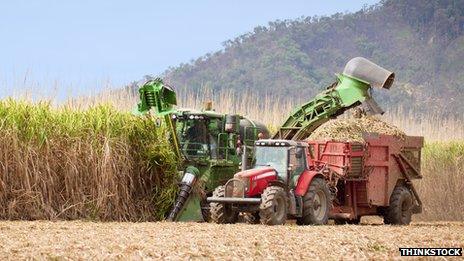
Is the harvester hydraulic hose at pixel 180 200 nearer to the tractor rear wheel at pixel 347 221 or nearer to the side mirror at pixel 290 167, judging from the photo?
the side mirror at pixel 290 167

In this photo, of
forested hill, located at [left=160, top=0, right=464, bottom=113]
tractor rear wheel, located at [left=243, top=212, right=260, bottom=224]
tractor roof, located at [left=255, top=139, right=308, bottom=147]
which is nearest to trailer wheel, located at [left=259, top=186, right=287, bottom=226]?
tractor rear wheel, located at [left=243, top=212, right=260, bottom=224]

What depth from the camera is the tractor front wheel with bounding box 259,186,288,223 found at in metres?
16.8

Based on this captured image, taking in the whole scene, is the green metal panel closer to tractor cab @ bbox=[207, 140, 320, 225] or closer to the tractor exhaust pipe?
Answer: the tractor exhaust pipe

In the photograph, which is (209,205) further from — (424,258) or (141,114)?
(424,258)

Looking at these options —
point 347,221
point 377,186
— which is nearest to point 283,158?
point 377,186

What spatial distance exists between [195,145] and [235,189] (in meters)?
2.50

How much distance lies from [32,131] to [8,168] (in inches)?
32.1

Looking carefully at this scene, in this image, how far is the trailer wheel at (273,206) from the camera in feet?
55.1

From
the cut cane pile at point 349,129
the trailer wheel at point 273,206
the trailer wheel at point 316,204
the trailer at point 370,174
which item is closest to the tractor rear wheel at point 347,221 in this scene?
the trailer at point 370,174

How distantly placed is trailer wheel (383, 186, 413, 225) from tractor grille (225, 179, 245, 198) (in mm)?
4055

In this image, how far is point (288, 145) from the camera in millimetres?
17828

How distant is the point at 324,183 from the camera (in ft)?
59.3

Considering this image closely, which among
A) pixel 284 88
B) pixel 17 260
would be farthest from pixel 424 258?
pixel 284 88

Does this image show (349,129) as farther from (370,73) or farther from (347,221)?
(347,221)
